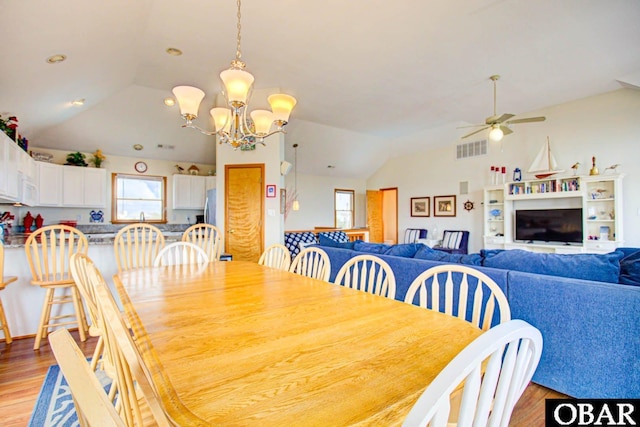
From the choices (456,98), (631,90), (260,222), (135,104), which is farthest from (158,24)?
(631,90)

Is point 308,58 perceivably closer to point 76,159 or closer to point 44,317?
point 44,317

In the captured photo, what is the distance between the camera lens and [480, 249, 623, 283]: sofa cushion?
1.94 m

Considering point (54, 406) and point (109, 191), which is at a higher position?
point (109, 191)

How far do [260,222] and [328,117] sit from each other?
2.77 meters

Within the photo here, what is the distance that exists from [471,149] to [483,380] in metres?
7.48

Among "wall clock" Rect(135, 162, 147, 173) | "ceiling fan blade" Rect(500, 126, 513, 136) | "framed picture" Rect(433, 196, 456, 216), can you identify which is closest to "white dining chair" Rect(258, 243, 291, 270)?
"ceiling fan blade" Rect(500, 126, 513, 136)

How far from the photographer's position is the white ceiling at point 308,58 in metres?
2.93

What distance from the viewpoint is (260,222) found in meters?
5.06

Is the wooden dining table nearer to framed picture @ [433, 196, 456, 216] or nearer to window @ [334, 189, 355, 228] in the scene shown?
framed picture @ [433, 196, 456, 216]

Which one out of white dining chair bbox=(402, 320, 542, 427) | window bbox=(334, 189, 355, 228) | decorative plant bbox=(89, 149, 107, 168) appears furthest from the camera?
window bbox=(334, 189, 355, 228)

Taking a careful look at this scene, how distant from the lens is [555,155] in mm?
5777

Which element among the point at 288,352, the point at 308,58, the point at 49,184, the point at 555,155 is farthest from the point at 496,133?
the point at 49,184

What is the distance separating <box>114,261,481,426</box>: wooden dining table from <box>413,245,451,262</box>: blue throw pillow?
1.34 meters

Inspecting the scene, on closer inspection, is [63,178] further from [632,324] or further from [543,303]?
[632,324]
